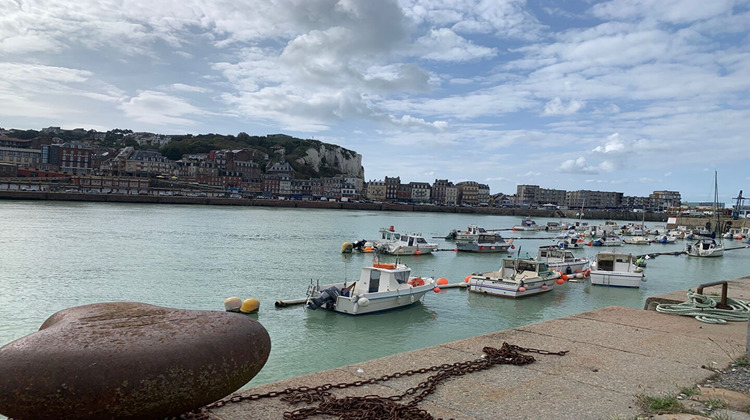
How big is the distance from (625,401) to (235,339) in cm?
544

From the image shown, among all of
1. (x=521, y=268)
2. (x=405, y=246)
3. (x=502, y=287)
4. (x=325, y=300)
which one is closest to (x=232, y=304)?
(x=325, y=300)

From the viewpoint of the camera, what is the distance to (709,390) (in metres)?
7.46

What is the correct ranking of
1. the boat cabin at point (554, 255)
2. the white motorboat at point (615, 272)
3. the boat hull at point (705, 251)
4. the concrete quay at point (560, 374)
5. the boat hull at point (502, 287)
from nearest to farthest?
the concrete quay at point (560, 374), the boat hull at point (502, 287), the white motorboat at point (615, 272), the boat cabin at point (554, 255), the boat hull at point (705, 251)

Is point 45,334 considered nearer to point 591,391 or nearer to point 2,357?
point 2,357

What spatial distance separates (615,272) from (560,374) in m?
29.4

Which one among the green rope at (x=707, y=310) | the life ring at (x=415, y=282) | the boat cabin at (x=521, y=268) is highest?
the green rope at (x=707, y=310)

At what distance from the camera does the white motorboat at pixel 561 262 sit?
1524 inches

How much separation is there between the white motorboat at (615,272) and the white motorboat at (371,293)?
49.3 ft

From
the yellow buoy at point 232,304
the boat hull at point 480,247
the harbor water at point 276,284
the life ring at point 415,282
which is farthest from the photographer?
the boat hull at point 480,247

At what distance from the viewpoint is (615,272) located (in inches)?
1369

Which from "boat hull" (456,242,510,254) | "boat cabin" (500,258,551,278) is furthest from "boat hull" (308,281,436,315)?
"boat hull" (456,242,510,254)

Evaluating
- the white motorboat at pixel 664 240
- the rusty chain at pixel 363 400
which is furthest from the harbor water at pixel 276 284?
the white motorboat at pixel 664 240

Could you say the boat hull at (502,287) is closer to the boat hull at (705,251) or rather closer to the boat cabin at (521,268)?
the boat cabin at (521,268)

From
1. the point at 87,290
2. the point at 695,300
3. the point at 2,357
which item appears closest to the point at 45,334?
the point at 2,357
